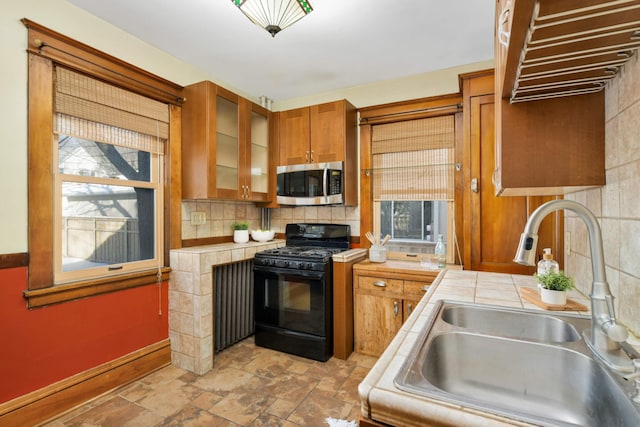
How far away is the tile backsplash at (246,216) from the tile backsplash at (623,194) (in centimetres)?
217

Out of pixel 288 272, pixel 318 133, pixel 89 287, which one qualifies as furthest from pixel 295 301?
pixel 318 133

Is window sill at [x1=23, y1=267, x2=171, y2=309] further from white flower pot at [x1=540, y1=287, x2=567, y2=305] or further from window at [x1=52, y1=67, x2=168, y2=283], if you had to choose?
white flower pot at [x1=540, y1=287, x2=567, y2=305]

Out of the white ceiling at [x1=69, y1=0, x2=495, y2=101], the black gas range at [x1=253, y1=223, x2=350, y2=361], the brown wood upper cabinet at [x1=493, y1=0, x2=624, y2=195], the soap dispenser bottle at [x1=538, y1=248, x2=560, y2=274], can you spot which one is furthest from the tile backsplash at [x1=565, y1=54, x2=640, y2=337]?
the black gas range at [x1=253, y1=223, x2=350, y2=361]

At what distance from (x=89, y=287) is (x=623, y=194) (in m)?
2.83

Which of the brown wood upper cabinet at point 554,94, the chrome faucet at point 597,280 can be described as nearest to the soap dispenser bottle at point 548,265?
the brown wood upper cabinet at point 554,94

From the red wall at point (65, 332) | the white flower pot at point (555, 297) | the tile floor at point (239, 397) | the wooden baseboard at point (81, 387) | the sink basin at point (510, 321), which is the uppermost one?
the white flower pot at point (555, 297)

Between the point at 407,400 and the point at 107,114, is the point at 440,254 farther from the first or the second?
the point at 107,114

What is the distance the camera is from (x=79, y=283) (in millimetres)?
2004

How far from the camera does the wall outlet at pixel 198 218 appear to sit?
110 inches

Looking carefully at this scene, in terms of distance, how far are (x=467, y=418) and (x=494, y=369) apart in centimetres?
51

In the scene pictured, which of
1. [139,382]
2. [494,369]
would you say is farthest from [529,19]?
[139,382]

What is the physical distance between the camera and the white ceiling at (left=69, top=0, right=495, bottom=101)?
2.02 meters

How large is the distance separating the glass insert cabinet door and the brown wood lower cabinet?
1.40 meters

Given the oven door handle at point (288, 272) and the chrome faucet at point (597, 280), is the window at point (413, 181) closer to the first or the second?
the oven door handle at point (288, 272)
